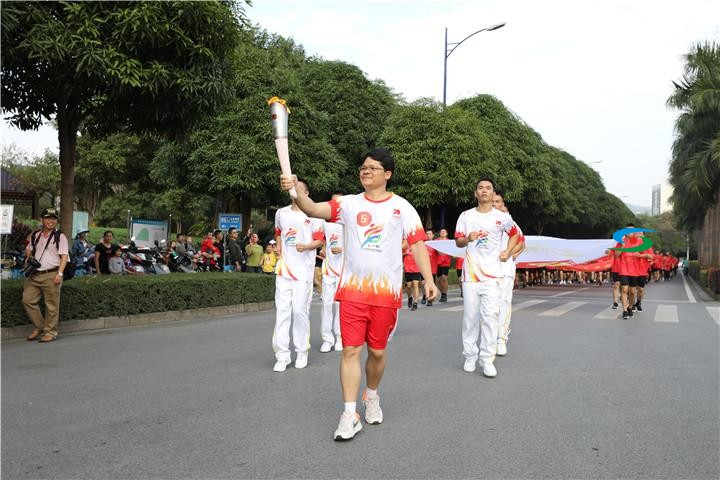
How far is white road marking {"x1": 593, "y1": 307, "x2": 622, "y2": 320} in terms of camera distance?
14.1 m

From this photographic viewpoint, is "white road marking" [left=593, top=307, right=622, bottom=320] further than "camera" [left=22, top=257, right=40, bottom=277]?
Yes

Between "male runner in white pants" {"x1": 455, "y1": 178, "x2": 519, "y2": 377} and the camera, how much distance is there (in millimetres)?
5575

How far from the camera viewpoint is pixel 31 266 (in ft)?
30.9

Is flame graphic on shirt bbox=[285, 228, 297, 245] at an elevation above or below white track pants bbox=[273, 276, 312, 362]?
above

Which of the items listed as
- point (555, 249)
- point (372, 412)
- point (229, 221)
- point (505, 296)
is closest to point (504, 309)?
point (505, 296)

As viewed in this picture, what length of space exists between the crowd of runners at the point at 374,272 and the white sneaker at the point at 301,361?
1 cm

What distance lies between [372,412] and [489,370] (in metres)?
2.30

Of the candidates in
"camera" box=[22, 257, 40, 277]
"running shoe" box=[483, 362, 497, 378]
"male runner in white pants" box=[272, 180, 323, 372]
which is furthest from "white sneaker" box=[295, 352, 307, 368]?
"camera" box=[22, 257, 40, 277]

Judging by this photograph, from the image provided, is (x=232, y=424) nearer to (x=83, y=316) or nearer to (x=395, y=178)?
(x=83, y=316)

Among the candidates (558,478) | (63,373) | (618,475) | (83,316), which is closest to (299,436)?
(558,478)

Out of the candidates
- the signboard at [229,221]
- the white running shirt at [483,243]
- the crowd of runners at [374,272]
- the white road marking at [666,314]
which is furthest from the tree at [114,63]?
the signboard at [229,221]

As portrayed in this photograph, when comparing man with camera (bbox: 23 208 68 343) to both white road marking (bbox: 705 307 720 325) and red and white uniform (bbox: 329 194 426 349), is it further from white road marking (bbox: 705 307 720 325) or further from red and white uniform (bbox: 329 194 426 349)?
white road marking (bbox: 705 307 720 325)

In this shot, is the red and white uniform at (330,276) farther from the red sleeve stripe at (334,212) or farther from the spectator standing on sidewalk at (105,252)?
the spectator standing on sidewalk at (105,252)

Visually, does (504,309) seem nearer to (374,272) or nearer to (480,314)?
(480,314)
